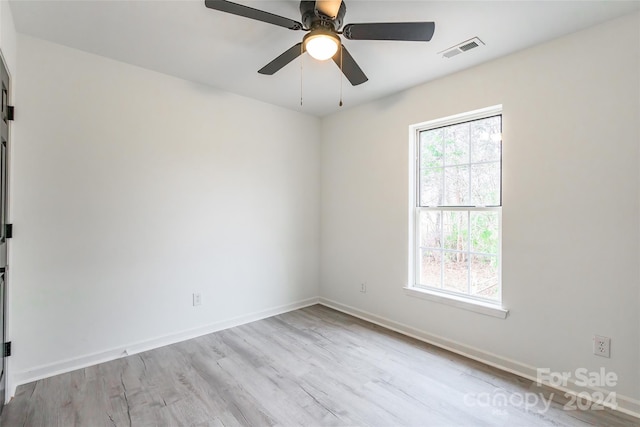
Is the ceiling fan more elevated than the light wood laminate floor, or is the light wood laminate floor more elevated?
the ceiling fan

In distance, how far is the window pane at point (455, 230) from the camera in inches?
112

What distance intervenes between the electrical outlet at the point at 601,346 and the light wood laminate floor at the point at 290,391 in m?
0.36

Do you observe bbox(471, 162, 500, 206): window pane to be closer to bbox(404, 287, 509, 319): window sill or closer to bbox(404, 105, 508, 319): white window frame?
bbox(404, 105, 508, 319): white window frame

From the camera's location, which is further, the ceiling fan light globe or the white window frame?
the white window frame

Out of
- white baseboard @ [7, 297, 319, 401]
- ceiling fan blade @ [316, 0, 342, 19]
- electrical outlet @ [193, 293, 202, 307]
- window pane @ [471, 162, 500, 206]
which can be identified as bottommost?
white baseboard @ [7, 297, 319, 401]

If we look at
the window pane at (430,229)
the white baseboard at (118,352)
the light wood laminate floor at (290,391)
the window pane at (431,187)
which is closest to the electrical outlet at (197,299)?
the white baseboard at (118,352)

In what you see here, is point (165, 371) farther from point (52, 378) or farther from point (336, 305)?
point (336, 305)

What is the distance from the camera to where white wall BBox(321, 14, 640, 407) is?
1970 millimetres

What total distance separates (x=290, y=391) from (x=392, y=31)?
2472 mm

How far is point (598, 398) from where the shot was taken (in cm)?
204

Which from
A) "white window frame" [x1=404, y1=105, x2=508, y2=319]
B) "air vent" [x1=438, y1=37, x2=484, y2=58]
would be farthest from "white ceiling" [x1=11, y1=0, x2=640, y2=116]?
"white window frame" [x1=404, y1=105, x2=508, y2=319]

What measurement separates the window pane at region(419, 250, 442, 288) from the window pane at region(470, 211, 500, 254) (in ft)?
1.26

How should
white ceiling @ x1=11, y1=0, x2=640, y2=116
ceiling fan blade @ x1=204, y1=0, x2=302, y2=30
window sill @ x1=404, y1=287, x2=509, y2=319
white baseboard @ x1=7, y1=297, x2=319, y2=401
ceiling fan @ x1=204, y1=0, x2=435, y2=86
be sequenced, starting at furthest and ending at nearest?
window sill @ x1=404, y1=287, x2=509, y2=319 < white baseboard @ x1=7, y1=297, x2=319, y2=401 < white ceiling @ x1=11, y1=0, x2=640, y2=116 < ceiling fan @ x1=204, y1=0, x2=435, y2=86 < ceiling fan blade @ x1=204, y1=0, x2=302, y2=30

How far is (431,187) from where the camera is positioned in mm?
3129
